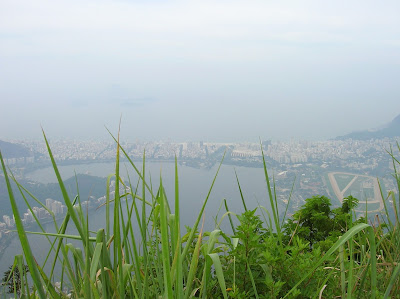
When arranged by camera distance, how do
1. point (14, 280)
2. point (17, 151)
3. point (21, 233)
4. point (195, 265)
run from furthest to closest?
point (17, 151)
point (14, 280)
point (195, 265)
point (21, 233)

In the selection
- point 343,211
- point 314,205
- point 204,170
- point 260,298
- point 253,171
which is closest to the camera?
point 260,298

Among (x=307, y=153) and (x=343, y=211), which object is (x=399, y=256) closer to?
(x=343, y=211)

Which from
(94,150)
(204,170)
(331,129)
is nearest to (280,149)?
(204,170)

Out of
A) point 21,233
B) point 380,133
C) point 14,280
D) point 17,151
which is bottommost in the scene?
point 14,280

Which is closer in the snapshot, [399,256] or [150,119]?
[399,256]

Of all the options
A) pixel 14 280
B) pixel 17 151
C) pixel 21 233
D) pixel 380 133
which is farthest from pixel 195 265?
pixel 380 133

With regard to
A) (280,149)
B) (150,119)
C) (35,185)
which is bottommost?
(35,185)

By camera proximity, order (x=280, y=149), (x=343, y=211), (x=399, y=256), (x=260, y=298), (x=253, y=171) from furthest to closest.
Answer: (x=280, y=149) < (x=253, y=171) < (x=343, y=211) < (x=399, y=256) < (x=260, y=298)

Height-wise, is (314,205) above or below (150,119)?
below

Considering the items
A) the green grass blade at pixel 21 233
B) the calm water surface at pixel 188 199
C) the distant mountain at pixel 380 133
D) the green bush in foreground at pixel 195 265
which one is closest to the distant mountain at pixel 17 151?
the calm water surface at pixel 188 199

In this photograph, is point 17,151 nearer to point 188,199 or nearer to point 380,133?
point 188,199
